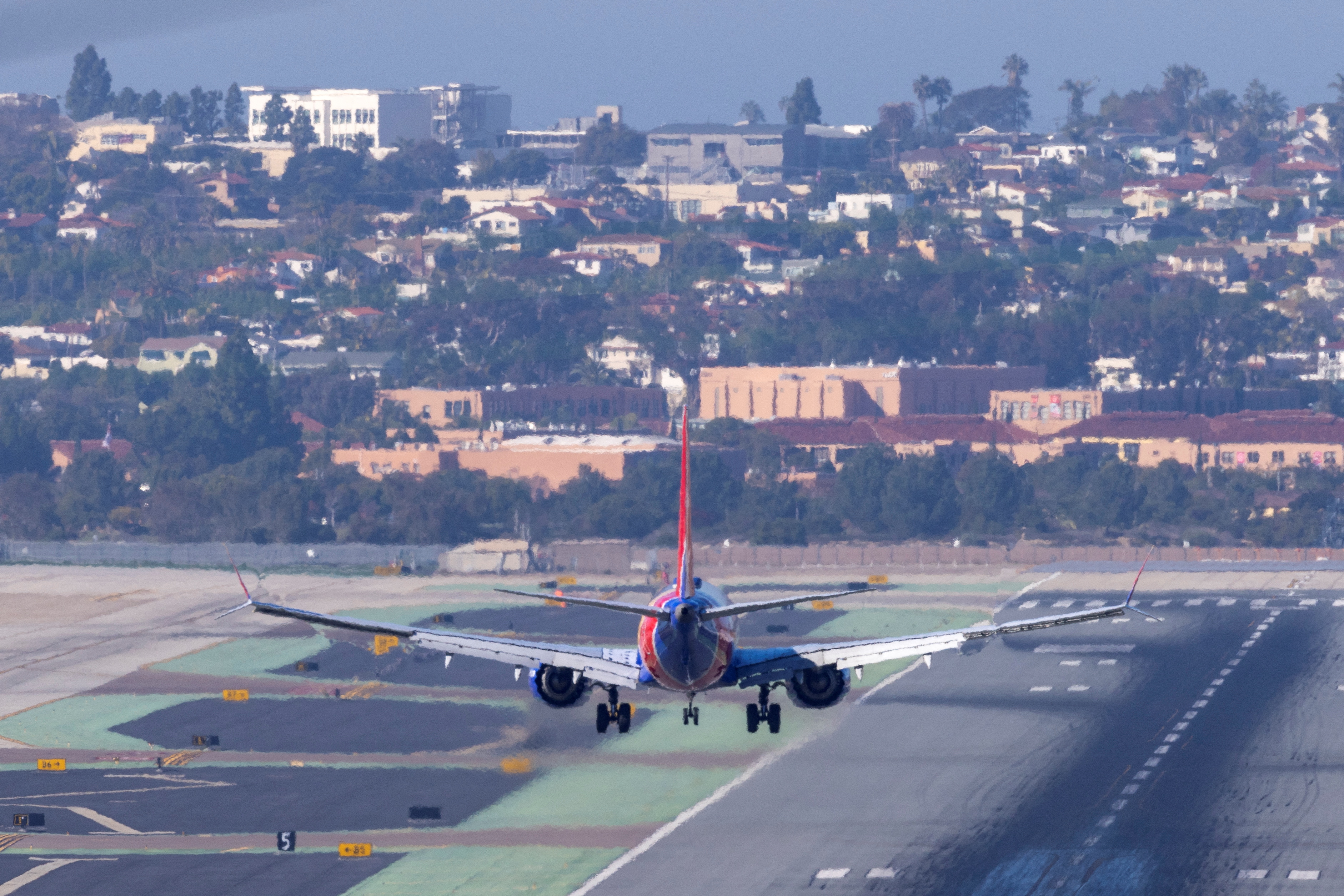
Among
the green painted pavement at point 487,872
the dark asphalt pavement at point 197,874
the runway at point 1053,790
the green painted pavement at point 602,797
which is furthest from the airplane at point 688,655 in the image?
the green painted pavement at point 602,797

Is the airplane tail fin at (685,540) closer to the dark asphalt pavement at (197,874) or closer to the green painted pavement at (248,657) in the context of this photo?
the dark asphalt pavement at (197,874)

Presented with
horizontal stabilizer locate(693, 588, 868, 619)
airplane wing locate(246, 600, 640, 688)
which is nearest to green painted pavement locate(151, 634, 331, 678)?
airplane wing locate(246, 600, 640, 688)

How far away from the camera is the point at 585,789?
403 ft

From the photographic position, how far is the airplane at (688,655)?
70.2 metres

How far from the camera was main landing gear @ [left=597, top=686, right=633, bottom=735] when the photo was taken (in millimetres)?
72000

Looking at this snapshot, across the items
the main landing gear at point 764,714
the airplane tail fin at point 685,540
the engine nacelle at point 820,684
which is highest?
the airplane tail fin at point 685,540

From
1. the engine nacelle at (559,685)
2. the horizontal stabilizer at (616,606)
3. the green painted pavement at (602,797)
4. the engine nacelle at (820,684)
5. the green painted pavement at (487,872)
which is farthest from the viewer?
the green painted pavement at (602,797)

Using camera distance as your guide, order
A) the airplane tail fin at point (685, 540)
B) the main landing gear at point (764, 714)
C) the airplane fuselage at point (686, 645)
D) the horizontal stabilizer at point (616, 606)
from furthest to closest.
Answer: the main landing gear at point (764, 714) < the airplane tail fin at point (685, 540) < the airplane fuselage at point (686, 645) < the horizontal stabilizer at point (616, 606)

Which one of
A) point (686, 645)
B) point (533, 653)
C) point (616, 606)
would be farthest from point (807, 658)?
point (616, 606)

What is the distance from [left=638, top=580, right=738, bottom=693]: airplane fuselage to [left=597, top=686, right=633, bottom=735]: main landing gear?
1.40 metres

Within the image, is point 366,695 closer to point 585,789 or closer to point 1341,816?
point 585,789

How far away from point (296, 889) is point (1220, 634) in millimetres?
98086

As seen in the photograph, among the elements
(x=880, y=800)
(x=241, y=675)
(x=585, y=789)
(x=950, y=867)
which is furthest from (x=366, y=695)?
(x=950, y=867)

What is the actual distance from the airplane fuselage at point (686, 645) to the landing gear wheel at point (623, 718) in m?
1.27
